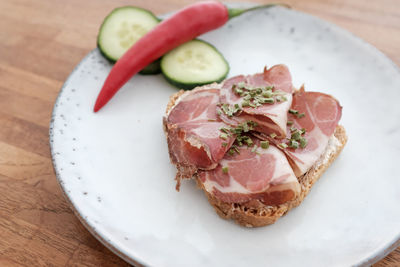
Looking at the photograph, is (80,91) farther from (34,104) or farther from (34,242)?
(34,242)

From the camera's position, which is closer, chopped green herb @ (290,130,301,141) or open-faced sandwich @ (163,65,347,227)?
open-faced sandwich @ (163,65,347,227)

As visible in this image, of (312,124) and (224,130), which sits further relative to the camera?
(312,124)

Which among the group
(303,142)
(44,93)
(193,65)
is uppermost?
(303,142)

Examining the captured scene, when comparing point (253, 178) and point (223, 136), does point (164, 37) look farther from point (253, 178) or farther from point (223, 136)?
point (253, 178)

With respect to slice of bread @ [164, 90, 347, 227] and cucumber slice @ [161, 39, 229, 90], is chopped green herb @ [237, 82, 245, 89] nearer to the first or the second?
cucumber slice @ [161, 39, 229, 90]

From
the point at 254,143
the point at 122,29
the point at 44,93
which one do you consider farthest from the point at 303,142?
the point at 44,93

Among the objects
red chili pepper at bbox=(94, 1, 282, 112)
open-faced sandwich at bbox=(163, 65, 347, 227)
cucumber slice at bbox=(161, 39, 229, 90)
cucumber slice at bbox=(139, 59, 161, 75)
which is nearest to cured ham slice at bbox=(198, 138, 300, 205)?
open-faced sandwich at bbox=(163, 65, 347, 227)

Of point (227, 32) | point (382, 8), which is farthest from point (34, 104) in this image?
point (382, 8)

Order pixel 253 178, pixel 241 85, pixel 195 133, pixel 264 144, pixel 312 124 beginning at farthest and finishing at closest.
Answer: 1. pixel 241 85
2. pixel 312 124
3. pixel 195 133
4. pixel 264 144
5. pixel 253 178
